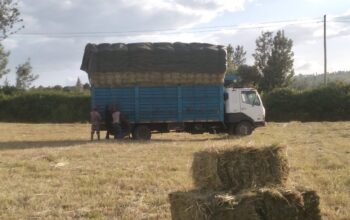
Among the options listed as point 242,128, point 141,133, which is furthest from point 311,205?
point 242,128

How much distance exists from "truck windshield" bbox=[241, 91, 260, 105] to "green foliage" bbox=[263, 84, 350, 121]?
869 inches

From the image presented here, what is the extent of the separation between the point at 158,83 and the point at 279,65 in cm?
5807

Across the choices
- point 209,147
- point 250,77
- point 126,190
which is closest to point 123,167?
point 126,190

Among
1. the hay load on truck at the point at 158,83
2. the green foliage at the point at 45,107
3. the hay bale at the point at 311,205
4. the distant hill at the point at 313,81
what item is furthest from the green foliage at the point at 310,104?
the hay bale at the point at 311,205

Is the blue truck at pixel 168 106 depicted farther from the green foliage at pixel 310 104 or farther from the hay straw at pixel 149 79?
the green foliage at pixel 310 104

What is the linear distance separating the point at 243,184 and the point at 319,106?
42413 mm

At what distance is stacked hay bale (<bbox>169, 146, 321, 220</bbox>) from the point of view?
269 inches

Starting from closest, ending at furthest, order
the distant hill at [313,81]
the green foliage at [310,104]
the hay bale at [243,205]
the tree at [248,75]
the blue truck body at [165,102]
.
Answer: the hay bale at [243,205] → the blue truck body at [165,102] → the green foliage at [310,104] → the distant hill at [313,81] → the tree at [248,75]

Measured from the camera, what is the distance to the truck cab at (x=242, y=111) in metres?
26.5

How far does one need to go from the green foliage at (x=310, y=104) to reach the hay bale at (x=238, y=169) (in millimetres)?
41326

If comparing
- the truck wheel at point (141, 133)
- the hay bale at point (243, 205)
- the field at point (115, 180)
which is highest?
the truck wheel at point (141, 133)

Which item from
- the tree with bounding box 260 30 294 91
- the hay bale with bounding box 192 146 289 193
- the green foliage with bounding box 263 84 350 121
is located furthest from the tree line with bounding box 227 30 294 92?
the hay bale with bounding box 192 146 289 193

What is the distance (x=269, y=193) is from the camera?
704 cm

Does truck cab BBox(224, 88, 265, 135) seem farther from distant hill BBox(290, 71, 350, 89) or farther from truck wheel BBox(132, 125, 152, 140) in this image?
distant hill BBox(290, 71, 350, 89)
